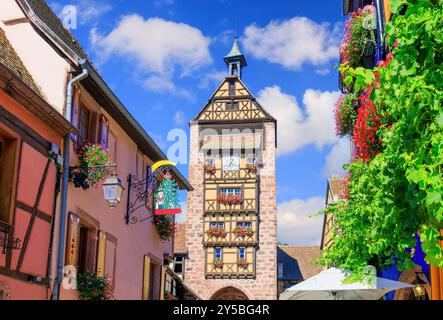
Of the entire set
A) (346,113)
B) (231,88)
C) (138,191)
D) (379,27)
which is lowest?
(138,191)

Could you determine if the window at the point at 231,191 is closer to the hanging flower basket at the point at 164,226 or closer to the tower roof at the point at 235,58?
the tower roof at the point at 235,58

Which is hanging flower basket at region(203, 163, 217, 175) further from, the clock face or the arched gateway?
the arched gateway

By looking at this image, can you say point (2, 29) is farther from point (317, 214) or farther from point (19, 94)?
point (317, 214)

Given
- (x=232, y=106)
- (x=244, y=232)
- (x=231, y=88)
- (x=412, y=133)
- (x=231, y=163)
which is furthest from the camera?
(x=231, y=88)

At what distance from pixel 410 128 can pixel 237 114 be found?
30.4 metres

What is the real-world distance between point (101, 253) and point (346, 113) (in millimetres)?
6567

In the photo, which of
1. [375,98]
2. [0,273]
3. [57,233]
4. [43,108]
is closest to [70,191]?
[57,233]

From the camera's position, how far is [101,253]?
1173 cm

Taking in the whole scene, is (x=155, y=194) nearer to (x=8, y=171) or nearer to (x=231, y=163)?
(x=8, y=171)

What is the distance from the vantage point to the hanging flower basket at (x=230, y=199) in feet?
111

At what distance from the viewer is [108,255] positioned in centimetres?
1236

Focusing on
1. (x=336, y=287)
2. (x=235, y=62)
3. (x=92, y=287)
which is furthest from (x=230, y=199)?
(x=336, y=287)

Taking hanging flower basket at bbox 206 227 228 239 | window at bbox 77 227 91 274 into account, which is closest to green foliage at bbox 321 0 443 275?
window at bbox 77 227 91 274

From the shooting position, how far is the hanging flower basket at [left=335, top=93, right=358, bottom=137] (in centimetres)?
1465
